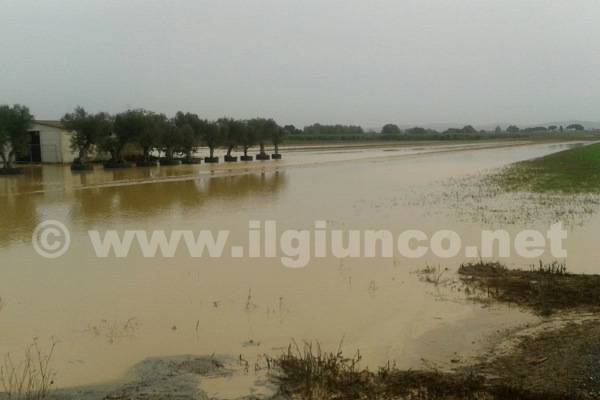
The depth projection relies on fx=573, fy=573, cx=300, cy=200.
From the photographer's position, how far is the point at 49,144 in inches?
1928

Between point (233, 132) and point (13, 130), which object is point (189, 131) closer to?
point (233, 132)

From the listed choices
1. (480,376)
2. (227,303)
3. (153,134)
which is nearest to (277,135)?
(153,134)

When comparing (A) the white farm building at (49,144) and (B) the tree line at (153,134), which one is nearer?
(B) the tree line at (153,134)

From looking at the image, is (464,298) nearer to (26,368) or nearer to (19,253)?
(26,368)

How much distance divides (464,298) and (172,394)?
5.26 metres

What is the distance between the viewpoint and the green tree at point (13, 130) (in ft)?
132

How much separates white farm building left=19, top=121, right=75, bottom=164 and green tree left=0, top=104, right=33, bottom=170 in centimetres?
541

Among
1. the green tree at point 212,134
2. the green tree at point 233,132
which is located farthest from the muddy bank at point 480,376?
the green tree at point 233,132

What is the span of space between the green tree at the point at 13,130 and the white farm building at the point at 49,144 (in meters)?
5.41

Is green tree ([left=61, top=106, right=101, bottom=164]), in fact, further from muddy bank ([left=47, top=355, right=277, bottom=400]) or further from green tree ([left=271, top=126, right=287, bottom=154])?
muddy bank ([left=47, top=355, right=277, bottom=400])

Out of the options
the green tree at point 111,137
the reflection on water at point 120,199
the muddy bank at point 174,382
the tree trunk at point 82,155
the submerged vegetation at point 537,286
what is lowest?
the muddy bank at point 174,382

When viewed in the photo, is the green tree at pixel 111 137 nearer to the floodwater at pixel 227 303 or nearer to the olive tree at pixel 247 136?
the olive tree at pixel 247 136

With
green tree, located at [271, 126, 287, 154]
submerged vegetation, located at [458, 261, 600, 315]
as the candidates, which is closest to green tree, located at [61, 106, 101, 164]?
green tree, located at [271, 126, 287, 154]

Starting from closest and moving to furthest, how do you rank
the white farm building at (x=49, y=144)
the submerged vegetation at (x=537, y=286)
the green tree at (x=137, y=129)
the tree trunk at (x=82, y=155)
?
1. the submerged vegetation at (x=537, y=286)
2. the tree trunk at (x=82, y=155)
3. the green tree at (x=137, y=129)
4. the white farm building at (x=49, y=144)
